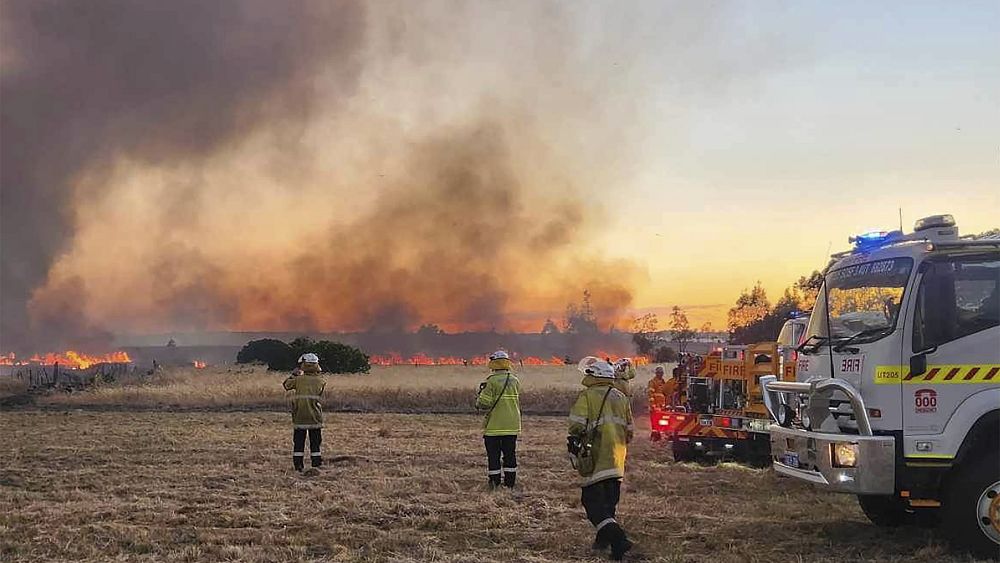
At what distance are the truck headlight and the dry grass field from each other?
1025 mm

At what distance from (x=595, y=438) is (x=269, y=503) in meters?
4.68

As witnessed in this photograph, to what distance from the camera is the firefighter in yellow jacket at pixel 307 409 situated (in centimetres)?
1254

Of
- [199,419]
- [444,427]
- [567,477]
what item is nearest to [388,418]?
[444,427]

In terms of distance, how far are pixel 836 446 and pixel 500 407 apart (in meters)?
5.01

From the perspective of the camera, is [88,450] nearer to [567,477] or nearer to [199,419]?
[199,419]

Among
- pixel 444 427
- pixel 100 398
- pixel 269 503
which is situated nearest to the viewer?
pixel 269 503

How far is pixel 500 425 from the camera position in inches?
432

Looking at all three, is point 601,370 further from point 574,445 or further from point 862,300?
point 862,300

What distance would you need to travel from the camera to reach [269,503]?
32.6ft

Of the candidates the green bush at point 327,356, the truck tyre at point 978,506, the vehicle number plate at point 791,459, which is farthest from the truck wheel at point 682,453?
the green bush at point 327,356

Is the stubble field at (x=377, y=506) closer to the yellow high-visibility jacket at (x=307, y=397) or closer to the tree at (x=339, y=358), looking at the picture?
the yellow high-visibility jacket at (x=307, y=397)

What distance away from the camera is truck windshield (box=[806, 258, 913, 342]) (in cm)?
717

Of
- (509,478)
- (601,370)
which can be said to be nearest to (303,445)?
(509,478)

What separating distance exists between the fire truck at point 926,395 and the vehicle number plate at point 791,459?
0.45ft
